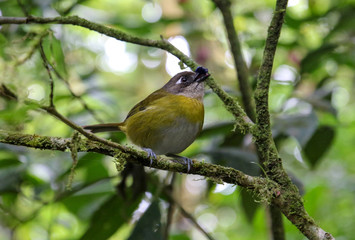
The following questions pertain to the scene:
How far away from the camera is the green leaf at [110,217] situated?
11.1 feet

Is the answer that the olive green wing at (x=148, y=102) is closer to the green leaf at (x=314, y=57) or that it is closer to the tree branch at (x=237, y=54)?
the tree branch at (x=237, y=54)

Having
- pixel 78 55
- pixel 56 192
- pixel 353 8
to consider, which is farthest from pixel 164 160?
pixel 78 55

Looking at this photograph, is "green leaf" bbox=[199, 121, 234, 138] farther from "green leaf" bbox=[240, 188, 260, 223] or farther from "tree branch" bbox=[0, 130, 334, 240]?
"tree branch" bbox=[0, 130, 334, 240]

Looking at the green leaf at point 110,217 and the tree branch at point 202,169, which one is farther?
the green leaf at point 110,217

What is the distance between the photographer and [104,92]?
499 cm

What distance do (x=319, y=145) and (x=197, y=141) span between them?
5.52 feet

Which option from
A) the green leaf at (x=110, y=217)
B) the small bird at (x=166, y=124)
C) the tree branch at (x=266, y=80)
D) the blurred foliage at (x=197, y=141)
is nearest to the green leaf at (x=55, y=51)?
the blurred foliage at (x=197, y=141)

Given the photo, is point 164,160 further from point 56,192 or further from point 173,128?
point 56,192

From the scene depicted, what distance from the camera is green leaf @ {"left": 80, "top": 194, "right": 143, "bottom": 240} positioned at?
339cm

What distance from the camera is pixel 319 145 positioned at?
12.8 feet

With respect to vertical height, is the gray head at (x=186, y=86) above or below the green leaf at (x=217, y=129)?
above

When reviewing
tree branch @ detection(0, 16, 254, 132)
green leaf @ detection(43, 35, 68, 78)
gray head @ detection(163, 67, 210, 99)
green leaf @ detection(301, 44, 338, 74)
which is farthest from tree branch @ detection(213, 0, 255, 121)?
green leaf @ detection(43, 35, 68, 78)

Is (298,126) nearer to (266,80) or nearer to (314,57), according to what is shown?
(314,57)

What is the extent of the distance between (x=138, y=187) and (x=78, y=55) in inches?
168
